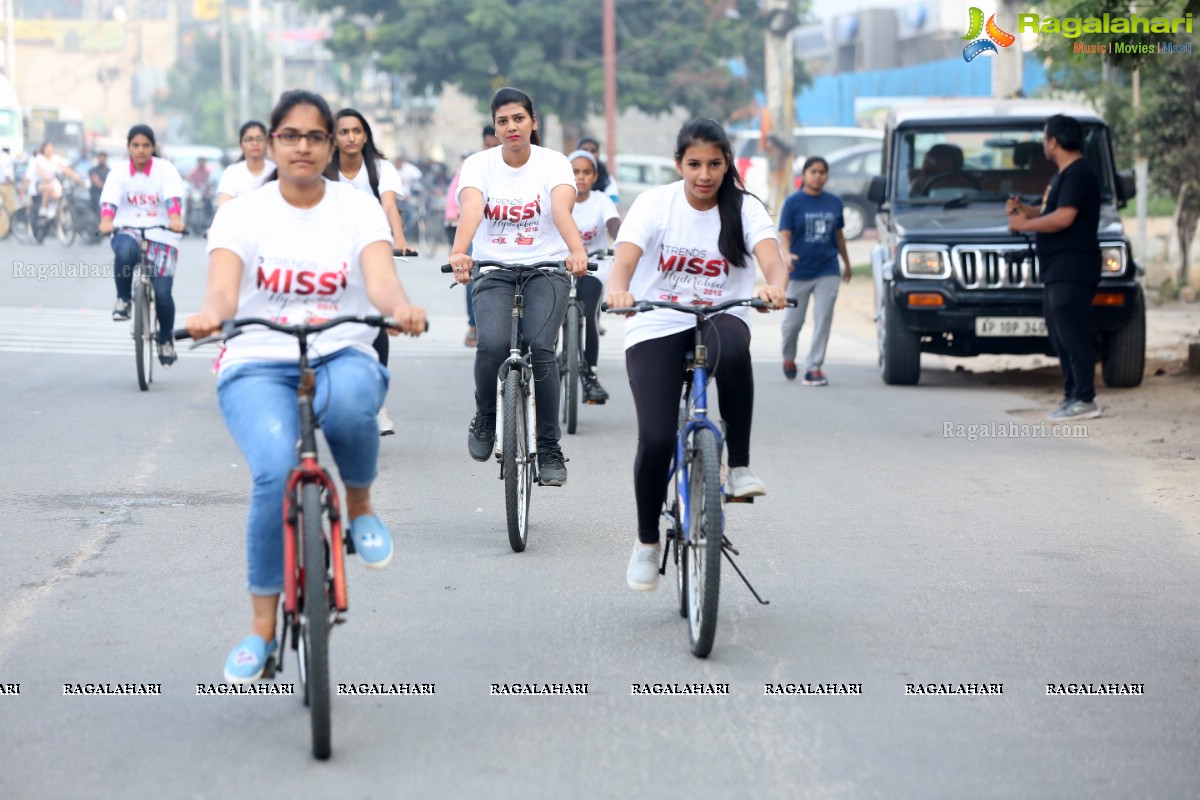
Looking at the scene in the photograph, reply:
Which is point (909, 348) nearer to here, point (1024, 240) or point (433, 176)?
point (1024, 240)

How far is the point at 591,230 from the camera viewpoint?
11.5 m

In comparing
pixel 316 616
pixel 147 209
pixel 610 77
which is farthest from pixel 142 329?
pixel 610 77

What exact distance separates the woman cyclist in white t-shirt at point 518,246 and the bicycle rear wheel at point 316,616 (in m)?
3.20

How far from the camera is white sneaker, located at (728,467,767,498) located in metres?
6.07

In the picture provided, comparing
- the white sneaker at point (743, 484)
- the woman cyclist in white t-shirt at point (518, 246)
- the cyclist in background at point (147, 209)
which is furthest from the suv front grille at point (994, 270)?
the white sneaker at point (743, 484)

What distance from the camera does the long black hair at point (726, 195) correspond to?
19.7ft

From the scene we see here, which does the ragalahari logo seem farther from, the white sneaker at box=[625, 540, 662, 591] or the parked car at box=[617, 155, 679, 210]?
the white sneaker at box=[625, 540, 662, 591]

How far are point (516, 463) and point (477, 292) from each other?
102 cm

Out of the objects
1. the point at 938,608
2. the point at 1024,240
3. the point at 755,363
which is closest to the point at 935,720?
the point at 938,608

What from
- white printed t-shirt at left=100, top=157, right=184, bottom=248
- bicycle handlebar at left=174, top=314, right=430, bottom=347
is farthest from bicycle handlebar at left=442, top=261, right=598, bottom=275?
white printed t-shirt at left=100, top=157, right=184, bottom=248

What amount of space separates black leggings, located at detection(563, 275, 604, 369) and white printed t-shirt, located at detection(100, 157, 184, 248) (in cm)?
341

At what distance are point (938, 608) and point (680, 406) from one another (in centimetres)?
127

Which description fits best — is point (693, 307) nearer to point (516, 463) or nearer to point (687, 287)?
point (687, 287)

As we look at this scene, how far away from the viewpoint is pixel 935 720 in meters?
5.06
